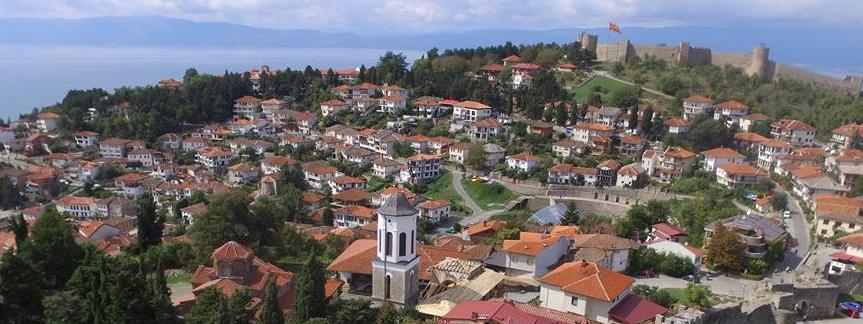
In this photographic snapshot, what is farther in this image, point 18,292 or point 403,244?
point 403,244

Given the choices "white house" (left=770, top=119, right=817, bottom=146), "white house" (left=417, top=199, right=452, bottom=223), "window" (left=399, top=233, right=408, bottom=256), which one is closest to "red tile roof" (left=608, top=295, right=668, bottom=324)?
"window" (left=399, top=233, right=408, bottom=256)

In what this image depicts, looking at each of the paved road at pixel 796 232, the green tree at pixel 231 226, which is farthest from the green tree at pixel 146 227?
the paved road at pixel 796 232

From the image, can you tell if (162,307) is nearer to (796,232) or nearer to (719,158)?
(796,232)

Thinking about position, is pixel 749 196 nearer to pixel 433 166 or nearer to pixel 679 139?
pixel 679 139

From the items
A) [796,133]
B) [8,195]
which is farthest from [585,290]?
[8,195]

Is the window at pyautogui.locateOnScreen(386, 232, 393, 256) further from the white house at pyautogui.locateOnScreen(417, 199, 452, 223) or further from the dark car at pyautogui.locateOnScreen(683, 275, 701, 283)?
the white house at pyautogui.locateOnScreen(417, 199, 452, 223)

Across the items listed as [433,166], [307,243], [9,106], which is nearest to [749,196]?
[433,166]
